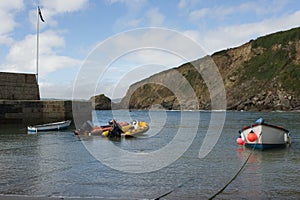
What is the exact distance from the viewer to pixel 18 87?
3456 cm

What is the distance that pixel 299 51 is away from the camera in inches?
6161

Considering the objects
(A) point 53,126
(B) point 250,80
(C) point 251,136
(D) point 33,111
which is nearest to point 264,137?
(C) point 251,136

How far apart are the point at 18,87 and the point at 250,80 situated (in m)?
124

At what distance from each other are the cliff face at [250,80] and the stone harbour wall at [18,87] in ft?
299

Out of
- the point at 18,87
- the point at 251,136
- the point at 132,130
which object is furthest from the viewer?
the point at 18,87

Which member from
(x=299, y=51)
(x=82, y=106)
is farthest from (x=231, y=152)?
(x=299, y=51)

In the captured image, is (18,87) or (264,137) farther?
(18,87)

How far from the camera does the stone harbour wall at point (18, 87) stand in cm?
3338

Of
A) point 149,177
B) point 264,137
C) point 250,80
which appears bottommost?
point 149,177

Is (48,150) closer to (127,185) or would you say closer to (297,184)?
(127,185)

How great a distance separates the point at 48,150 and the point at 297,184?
12083 millimetres

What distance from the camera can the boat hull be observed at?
1998 cm

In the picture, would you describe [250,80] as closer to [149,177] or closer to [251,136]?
[251,136]

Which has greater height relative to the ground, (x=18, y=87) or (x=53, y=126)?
(x=18, y=87)
